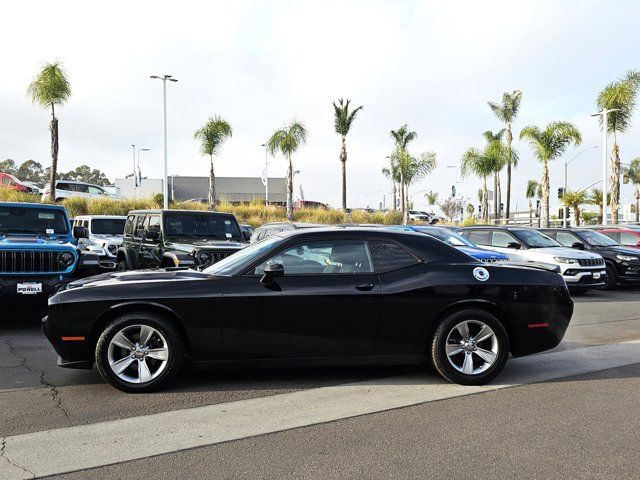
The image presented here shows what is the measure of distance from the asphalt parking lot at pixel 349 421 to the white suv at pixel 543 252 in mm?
6777

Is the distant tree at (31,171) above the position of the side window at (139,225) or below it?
above

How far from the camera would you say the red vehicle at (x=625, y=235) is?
53.8 ft

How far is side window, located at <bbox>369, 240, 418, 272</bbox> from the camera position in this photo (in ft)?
18.0

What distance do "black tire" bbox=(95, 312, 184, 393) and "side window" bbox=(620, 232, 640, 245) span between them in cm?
1552

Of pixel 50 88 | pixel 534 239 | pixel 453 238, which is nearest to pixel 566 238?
pixel 534 239

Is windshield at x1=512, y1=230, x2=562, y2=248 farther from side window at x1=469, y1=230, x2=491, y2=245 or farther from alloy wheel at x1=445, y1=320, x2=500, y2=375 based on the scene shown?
alloy wheel at x1=445, y1=320, x2=500, y2=375

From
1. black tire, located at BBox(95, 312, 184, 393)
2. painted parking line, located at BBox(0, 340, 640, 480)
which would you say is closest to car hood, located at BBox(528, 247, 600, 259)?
painted parking line, located at BBox(0, 340, 640, 480)

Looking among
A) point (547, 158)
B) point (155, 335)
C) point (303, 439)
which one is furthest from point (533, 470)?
point (547, 158)

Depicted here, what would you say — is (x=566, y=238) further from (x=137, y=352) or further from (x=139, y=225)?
(x=137, y=352)

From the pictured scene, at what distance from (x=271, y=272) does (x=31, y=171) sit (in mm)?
95634

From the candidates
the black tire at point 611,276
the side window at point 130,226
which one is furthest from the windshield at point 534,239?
the side window at point 130,226

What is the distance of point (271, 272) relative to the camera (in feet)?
16.6

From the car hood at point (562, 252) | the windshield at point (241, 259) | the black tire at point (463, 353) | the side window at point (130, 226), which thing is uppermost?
the side window at point (130, 226)

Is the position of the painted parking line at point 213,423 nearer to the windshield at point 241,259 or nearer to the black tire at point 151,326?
the black tire at point 151,326
